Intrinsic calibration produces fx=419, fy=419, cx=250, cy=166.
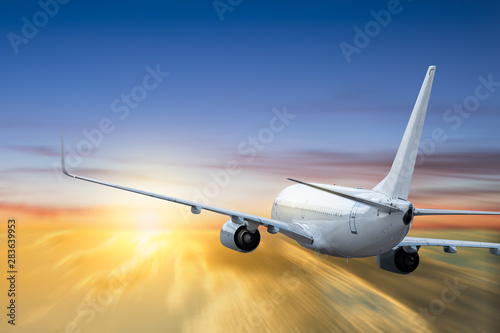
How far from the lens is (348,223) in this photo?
27.0 meters

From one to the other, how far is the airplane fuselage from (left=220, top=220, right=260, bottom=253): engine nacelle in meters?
4.60

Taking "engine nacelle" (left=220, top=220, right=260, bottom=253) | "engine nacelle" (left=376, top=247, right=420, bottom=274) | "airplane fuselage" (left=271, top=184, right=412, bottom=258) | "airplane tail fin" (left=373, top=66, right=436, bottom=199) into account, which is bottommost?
"engine nacelle" (left=376, top=247, right=420, bottom=274)

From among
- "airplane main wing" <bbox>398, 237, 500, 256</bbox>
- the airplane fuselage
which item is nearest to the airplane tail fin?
the airplane fuselage

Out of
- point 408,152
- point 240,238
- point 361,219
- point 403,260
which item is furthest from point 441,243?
point 240,238

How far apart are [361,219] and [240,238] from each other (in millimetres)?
8819

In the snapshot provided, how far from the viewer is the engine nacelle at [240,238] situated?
2995 cm

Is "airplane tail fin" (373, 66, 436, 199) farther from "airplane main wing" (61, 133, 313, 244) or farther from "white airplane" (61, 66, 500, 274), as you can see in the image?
"airplane main wing" (61, 133, 313, 244)

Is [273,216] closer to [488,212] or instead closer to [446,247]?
[446,247]

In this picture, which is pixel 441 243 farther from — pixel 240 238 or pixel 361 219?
pixel 240 238

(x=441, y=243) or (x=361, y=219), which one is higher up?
(x=361, y=219)

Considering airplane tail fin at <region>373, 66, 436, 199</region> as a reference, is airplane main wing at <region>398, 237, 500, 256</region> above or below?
below

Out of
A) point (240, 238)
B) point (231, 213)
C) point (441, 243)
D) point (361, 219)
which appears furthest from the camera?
point (441, 243)

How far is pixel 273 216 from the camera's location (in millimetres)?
41062

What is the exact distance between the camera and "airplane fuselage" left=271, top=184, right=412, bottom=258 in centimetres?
2406
